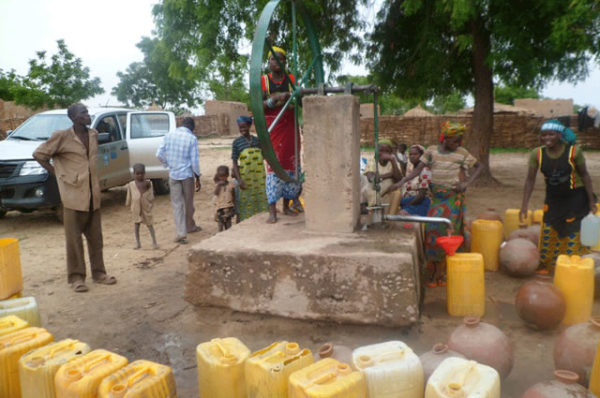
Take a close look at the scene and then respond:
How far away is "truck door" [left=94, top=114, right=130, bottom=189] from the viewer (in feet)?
26.6

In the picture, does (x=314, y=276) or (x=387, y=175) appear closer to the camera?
(x=314, y=276)

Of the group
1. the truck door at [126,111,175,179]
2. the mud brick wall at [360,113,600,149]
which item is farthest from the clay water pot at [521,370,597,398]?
the mud brick wall at [360,113,600,149]

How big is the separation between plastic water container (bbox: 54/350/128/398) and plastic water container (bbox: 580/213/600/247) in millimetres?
3591

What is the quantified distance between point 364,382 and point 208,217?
20.7ft

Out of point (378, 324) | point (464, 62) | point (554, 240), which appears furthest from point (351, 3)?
point (378, 324)

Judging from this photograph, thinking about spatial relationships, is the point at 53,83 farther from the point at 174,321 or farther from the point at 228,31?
the point at 174,321

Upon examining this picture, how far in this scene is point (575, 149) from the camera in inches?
157

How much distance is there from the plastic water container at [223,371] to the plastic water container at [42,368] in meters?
0.57

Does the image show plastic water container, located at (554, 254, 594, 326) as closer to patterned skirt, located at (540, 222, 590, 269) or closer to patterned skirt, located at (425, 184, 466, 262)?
patterned skirt, located at (540, 222, 590, 269)

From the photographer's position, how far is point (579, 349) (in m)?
2.29

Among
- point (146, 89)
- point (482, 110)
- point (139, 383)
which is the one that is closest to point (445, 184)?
point (139, 383)

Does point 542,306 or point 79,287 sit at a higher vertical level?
point 542,306

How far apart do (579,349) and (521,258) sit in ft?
7.05

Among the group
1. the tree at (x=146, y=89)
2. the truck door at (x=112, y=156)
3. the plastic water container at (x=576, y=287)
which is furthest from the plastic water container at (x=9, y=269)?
the tree at (x=146, y=89)
